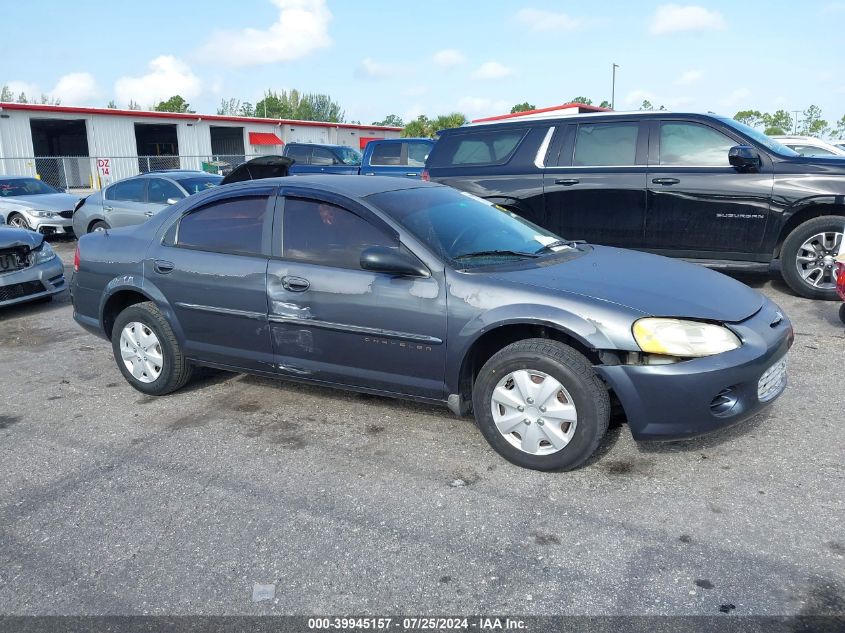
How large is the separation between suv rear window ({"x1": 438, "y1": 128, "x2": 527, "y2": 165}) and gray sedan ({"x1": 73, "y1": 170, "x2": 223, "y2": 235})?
5066 mm

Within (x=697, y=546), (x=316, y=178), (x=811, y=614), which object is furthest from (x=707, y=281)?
(x=316, y=178)

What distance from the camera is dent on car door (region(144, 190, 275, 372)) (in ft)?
14.7

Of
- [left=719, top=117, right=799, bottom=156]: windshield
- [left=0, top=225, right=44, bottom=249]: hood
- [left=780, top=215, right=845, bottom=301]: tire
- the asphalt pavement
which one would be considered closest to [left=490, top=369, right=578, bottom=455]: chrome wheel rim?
the asphalt pavement

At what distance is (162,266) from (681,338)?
11.0ft

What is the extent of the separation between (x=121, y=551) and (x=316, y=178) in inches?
102

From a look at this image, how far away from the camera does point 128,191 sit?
40.4ft

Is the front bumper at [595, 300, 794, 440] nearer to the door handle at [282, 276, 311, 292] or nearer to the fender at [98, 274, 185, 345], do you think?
the door handle at [282, 276, 311, 292]

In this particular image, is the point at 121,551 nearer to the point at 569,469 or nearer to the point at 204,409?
the point at 204,409

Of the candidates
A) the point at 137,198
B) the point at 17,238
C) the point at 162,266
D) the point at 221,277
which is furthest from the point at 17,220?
the point at 221,277

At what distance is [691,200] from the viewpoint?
23.7 feet

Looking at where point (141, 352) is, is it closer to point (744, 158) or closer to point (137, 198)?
point (744, 158)

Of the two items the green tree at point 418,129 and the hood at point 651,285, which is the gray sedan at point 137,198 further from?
the green tree at point 418,129

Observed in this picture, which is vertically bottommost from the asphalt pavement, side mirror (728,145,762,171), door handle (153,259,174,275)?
the asphalt pavement

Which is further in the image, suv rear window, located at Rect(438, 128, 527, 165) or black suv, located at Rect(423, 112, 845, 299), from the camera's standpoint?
suv rear window, located at Rect(438, 128, 527, 165)
